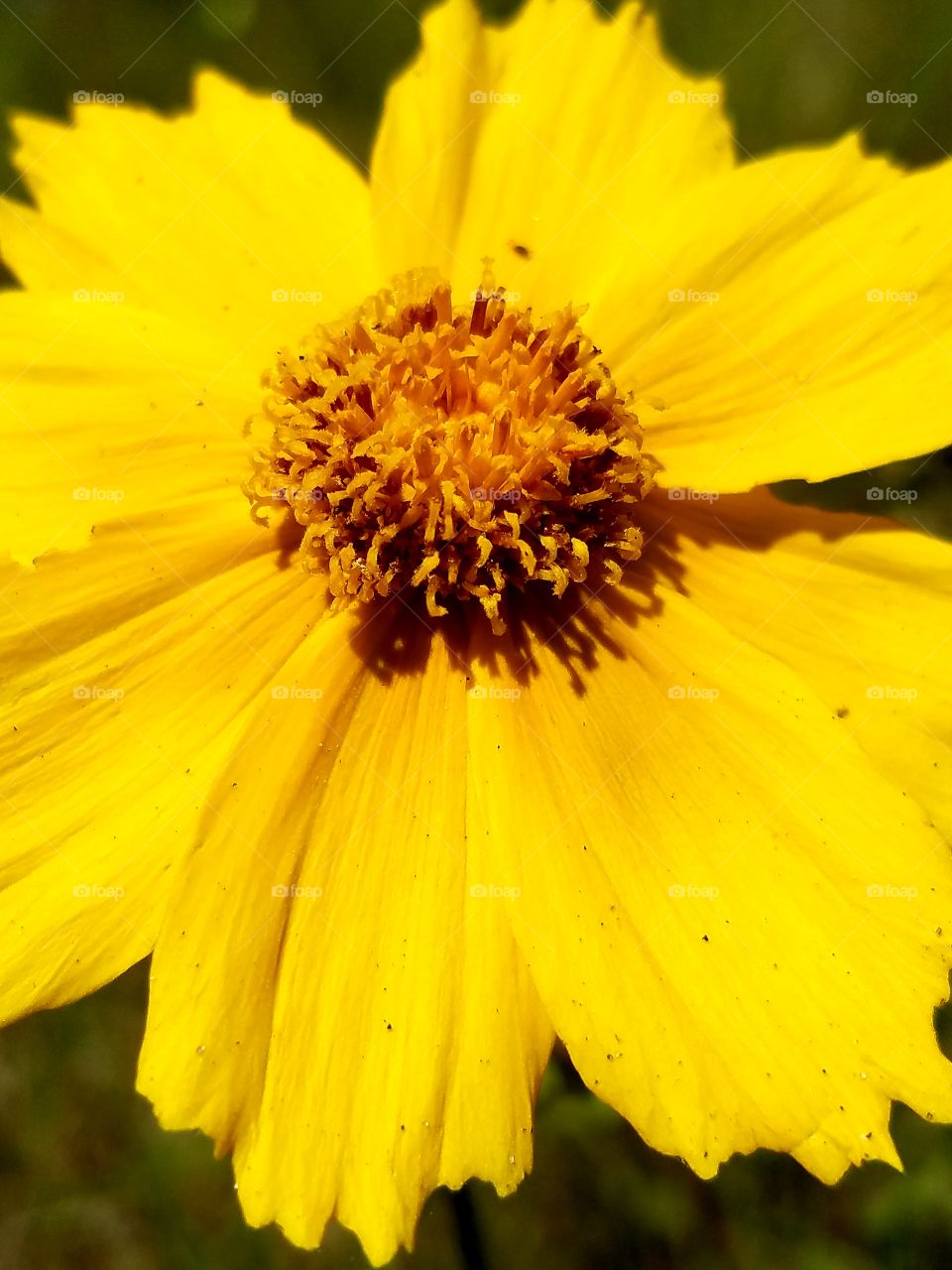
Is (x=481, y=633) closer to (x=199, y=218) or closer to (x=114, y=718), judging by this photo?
(x=114, y=718)

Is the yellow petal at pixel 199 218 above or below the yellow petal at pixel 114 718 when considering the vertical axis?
above

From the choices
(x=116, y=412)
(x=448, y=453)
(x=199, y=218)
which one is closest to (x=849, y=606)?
(x=448, y=453)

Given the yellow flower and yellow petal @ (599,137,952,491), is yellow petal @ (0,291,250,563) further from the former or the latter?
yellow petal @ (599,137,952,491)

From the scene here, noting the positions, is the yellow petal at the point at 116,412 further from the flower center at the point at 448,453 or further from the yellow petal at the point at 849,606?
the yellow petal at the point at 849,606

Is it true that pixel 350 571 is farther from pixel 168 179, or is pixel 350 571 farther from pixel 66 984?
pixel 168 179

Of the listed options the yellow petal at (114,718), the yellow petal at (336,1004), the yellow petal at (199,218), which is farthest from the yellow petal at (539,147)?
the yellow petal at (336,1004)

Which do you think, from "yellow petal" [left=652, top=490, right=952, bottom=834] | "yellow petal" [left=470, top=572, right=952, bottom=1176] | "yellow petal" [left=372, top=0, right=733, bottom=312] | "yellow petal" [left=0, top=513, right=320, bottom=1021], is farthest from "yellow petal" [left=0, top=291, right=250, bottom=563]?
"yellow petal" [left=652, top=490, right=952, bottom=834]

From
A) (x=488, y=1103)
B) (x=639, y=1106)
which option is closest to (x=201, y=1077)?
(x=488, y=1103)
